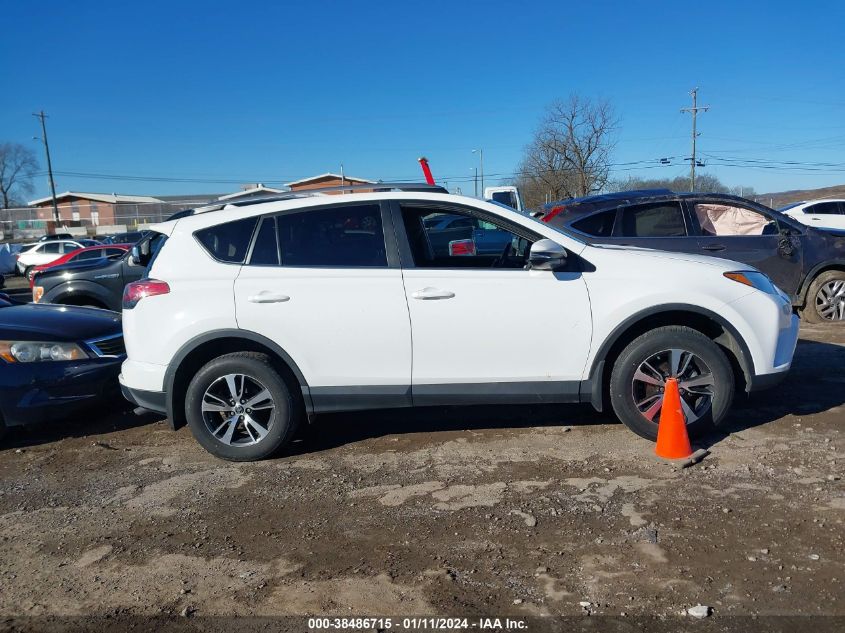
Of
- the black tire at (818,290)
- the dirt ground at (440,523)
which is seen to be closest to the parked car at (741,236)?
the black tire at (818,290)

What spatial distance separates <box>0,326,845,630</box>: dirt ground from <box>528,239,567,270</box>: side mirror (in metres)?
1.31

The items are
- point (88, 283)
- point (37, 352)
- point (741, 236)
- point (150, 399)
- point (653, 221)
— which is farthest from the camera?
point (88, 283)

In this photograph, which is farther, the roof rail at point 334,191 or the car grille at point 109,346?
the car grille at point 109,346

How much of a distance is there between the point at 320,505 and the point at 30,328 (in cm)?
328

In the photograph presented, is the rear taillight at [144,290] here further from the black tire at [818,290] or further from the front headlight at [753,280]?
the black tire at [818,290]

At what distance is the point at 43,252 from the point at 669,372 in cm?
2992

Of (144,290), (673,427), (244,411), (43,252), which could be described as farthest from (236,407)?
(43,252)

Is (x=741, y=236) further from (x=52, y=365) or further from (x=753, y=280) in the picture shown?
(x=52, y=365)

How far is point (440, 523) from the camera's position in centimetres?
361

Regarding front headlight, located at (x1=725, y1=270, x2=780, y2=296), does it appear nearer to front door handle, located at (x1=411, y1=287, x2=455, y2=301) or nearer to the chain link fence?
front door handle, located at (x1=411, y1=287, x2=455, y2=301)

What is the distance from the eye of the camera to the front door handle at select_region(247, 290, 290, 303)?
4.42m

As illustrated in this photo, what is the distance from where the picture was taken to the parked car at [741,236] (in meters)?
8.20

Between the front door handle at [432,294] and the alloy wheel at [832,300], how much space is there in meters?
6.45

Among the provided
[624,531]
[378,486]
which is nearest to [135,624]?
[378,486]
